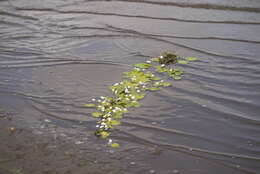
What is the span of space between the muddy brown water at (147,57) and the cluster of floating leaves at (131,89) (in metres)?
0.13

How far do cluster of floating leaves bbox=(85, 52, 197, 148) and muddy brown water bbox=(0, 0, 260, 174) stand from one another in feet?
0.42

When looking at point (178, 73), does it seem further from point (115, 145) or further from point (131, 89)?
point (115, 145)

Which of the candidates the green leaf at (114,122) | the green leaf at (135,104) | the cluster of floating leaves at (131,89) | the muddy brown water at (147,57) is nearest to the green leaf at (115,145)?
the cluster of floating leaves at (131,89)

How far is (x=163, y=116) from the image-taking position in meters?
4.84

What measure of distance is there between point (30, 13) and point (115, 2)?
255cm

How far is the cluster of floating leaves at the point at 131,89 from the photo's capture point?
4.70 metres

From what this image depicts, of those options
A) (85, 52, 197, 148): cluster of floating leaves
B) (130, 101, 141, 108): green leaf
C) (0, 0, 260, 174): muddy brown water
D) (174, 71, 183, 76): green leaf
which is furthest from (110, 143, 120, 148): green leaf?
(174, 71, 183, 76): green leaf

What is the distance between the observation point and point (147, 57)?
673 cm

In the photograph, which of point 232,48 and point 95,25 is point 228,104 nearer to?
point 232,48

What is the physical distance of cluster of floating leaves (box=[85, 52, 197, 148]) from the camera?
470cm

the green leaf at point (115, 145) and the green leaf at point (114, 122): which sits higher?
the green leaf at point (114, 122)

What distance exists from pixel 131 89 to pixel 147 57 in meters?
1.45

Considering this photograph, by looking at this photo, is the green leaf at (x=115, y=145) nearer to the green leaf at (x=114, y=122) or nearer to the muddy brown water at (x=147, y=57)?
the muddy brown water at (x=147, y=57)

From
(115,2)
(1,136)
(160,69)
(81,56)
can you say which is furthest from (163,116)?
(115,2)
